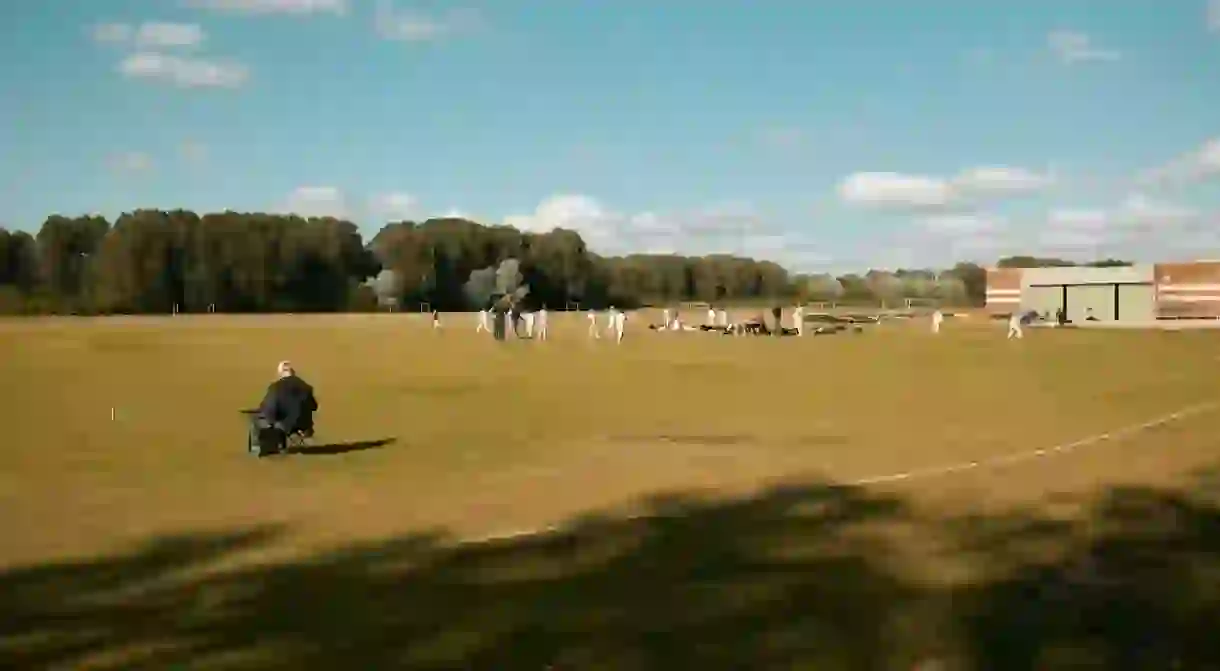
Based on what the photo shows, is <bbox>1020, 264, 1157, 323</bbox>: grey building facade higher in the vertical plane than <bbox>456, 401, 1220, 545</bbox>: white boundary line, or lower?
higher

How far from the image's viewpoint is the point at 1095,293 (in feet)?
302

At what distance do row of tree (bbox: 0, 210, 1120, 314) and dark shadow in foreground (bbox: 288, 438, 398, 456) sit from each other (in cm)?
8327

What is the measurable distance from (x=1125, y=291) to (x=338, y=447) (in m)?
86.2

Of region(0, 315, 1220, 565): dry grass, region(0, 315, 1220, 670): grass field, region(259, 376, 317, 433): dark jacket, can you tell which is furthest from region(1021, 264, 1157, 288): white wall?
region(259, 376, 317, 433): dark jacket

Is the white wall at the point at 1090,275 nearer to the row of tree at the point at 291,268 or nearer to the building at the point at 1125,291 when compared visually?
the building at the point at 1125,291

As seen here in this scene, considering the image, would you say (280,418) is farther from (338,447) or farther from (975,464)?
(975,464)

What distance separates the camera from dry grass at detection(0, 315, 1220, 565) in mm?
11812

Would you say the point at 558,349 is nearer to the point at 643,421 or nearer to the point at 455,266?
the point at 643,421

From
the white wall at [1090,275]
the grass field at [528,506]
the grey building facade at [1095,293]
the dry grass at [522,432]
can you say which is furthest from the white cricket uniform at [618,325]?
the white wall at [1090,275]

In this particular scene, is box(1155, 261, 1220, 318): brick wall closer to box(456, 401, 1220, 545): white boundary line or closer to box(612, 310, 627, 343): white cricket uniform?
box(612, 310, 627, 343): white cricket uniform

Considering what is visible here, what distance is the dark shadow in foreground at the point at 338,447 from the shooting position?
52.2 feet

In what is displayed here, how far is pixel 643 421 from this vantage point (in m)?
20.0

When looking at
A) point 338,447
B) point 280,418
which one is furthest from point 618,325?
point 280,418

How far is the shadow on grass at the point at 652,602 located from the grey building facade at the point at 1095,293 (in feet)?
275
